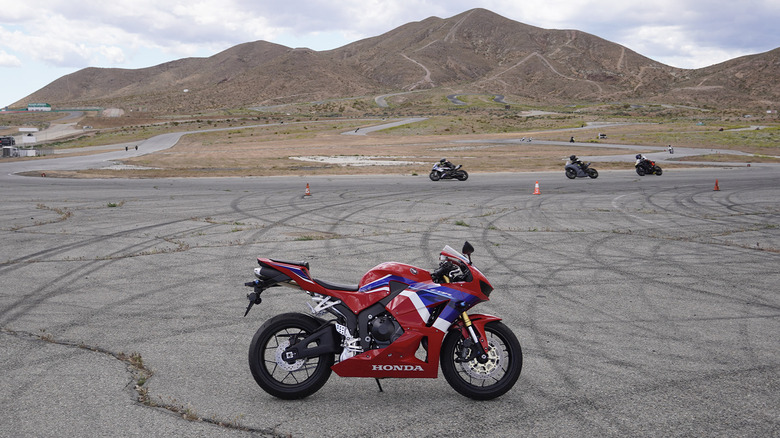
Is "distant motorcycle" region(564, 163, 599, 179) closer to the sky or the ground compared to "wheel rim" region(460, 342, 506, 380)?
closer to the ground

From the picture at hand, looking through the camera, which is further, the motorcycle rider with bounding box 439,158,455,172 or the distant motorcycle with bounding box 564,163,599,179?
the distant motorcycle with bounding box 564,163,599,179

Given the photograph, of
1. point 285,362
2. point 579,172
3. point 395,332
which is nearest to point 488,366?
point 395,332

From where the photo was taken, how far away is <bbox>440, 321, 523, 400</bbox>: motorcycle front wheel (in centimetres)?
535

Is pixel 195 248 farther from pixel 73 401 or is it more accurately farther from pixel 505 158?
pixel 505 158

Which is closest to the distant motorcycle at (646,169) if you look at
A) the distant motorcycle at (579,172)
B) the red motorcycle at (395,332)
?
the distant motorcycle at (579,172)

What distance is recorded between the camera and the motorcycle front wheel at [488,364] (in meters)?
5.35

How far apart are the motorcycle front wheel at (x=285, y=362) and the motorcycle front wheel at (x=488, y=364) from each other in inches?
45.1

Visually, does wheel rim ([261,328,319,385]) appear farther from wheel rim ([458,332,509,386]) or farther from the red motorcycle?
wheel rim ([458,332,509,386])

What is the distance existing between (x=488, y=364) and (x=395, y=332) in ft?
3.06

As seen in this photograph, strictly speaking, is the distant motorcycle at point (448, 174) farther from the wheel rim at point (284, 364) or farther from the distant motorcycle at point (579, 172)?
the wheel rim at point (284, 364)

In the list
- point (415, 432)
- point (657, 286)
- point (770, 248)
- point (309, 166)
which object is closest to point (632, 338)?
point (657, 286)

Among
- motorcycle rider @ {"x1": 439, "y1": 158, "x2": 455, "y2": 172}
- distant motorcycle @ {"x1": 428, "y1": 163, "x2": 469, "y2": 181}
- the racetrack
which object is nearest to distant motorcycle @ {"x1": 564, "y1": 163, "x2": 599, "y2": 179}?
distant motorcycle @ {"x1": 428, "y1": 163, "x2": 469, "y2": 181}

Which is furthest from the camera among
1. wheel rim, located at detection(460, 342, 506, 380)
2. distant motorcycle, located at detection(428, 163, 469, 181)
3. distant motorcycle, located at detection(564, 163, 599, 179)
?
distant motorcycle, located at detection(564, 163, 599, 179)

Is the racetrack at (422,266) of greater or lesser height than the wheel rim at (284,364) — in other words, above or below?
below
